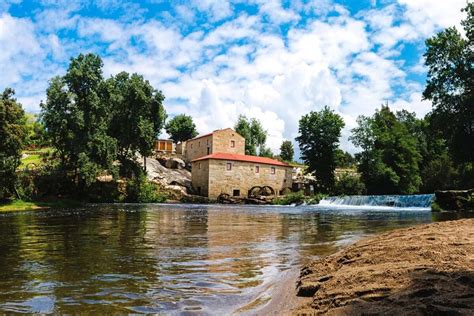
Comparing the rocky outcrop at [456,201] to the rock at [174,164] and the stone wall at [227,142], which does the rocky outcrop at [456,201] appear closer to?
the stone wall at [227,142]

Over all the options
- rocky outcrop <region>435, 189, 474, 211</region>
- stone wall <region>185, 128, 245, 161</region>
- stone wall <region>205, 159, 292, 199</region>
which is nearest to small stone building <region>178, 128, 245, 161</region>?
stone wall <region>185, 128, 245, 161</region>

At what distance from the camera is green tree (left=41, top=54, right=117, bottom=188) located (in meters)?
39.2

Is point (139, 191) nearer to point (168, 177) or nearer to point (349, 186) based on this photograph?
point (168, 177)

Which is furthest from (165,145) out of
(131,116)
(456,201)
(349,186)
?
(456,201)

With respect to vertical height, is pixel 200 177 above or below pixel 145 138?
below

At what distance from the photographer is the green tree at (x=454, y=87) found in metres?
33.5

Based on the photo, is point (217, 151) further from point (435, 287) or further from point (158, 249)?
point (435, 287)

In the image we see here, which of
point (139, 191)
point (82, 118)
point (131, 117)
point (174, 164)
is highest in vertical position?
point (131, 117)

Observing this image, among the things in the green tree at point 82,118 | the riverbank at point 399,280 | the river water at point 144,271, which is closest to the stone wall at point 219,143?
the green tree at point 82,118

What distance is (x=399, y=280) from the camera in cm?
397

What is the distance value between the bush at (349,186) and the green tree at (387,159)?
121 centimetres

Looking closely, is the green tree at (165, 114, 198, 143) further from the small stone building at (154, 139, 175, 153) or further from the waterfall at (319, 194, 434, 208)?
the waterfall at (319, 194, 434, 208)

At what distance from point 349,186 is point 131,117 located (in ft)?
100

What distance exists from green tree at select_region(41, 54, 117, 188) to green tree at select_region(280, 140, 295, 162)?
2161 inches
